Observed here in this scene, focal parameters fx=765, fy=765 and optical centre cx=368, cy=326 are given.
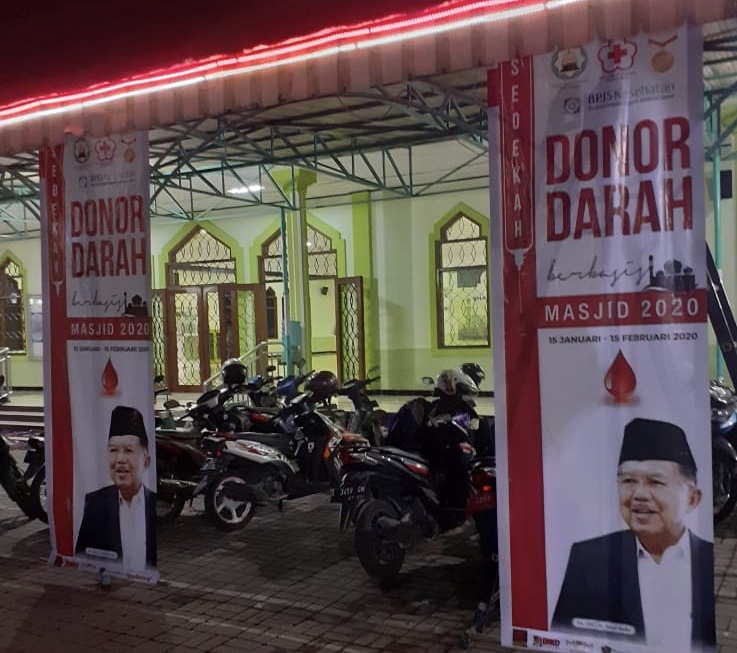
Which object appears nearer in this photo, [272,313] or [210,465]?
[210,465]

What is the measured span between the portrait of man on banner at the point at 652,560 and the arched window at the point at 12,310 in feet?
55.4

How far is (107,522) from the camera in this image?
16.2 ft

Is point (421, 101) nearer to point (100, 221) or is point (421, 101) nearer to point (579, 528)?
point (100, 221)

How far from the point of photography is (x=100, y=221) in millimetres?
4906

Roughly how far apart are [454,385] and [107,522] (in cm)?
254

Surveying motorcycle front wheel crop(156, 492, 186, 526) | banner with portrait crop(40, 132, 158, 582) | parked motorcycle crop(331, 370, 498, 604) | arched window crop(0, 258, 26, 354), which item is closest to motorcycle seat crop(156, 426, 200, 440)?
motorcycle front wheel crop(156, 492, 186, 526)

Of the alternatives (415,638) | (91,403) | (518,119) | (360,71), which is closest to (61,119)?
(91,403)

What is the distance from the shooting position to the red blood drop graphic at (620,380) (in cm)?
337

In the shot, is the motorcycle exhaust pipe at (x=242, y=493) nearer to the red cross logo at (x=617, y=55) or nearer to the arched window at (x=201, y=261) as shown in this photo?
the red cross logo at (x=617, y=55)

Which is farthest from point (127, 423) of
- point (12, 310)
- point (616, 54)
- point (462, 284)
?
point (12, 310)

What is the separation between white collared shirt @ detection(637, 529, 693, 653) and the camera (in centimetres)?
328

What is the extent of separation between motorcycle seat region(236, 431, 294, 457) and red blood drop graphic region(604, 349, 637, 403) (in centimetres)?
372

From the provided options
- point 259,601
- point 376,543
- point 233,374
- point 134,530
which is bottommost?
point 259,601

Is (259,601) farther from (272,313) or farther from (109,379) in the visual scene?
(272,313)
